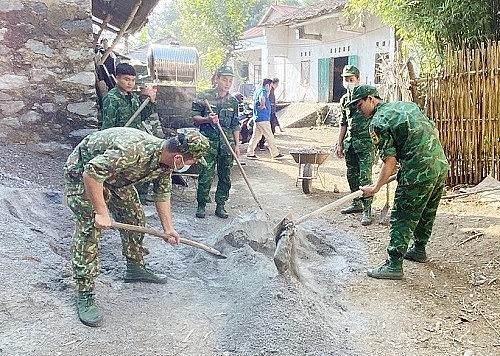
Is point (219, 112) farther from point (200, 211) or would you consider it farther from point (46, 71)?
point (46, 71)

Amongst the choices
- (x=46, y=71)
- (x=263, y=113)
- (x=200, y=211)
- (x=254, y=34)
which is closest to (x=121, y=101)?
(x=46, y=71)

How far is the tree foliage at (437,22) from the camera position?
6961mm

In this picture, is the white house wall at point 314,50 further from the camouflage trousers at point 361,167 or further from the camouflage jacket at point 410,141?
the camouflage jacket at point 410,141

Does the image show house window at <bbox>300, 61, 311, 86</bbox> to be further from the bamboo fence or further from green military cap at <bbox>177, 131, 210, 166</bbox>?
green military cap at <bbox>177, 131, 210, 166</bbox>

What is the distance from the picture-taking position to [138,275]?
154 inches

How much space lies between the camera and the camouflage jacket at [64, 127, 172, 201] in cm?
307

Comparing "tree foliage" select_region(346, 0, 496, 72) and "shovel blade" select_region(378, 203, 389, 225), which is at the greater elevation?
"tree foliage" select_region(346, 0, 496, 72)

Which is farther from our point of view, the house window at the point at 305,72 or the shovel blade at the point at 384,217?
the house window at the point at 305,72

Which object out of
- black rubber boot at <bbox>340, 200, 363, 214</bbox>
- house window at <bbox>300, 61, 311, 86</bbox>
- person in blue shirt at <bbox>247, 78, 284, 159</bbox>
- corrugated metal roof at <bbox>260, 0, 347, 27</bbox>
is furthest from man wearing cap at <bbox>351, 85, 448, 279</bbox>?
house window at <bbox>300, 61, 311, 86</bbox>

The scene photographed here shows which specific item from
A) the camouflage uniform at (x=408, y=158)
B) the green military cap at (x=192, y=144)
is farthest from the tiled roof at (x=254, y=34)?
the green military cap at (x=192, y=144)

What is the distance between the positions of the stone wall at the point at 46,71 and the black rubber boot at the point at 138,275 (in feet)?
8.81

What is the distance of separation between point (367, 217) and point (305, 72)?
16228 mm

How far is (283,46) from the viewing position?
74.7 ft

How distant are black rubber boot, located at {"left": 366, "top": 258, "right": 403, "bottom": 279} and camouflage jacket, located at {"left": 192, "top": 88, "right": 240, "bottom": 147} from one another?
244 centimetres
